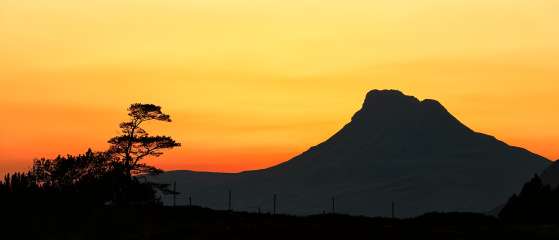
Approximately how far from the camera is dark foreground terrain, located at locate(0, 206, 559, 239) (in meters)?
58.3

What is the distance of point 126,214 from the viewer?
71.7m

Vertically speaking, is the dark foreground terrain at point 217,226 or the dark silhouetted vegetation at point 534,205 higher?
the dark silhouetted vegetation at point 534,205

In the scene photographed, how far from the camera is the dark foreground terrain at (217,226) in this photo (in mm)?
58312

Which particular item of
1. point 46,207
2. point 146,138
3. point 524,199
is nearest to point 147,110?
point 146,138

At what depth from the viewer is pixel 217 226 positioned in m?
63.9

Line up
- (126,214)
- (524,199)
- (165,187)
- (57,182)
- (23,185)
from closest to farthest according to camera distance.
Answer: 1. (126,214)
2. (23,185)
3. (165,187)
4. (524,199)
5. (57,182)

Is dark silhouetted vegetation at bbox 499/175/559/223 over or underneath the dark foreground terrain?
over

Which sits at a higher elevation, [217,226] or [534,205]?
[534,205]

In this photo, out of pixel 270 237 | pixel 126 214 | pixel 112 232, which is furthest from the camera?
pixel 126 214

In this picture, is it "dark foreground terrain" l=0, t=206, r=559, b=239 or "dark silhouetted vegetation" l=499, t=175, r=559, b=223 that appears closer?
"dark foreground terrain" l=0, t=206, r=559, b=239

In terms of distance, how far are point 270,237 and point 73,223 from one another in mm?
21359

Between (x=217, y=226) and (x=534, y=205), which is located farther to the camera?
(x=534, y=205)

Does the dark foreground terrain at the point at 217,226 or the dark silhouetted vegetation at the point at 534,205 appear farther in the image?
the dark silhouetted vegetation at the point at 534,205

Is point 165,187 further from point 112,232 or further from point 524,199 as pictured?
point 524,199
